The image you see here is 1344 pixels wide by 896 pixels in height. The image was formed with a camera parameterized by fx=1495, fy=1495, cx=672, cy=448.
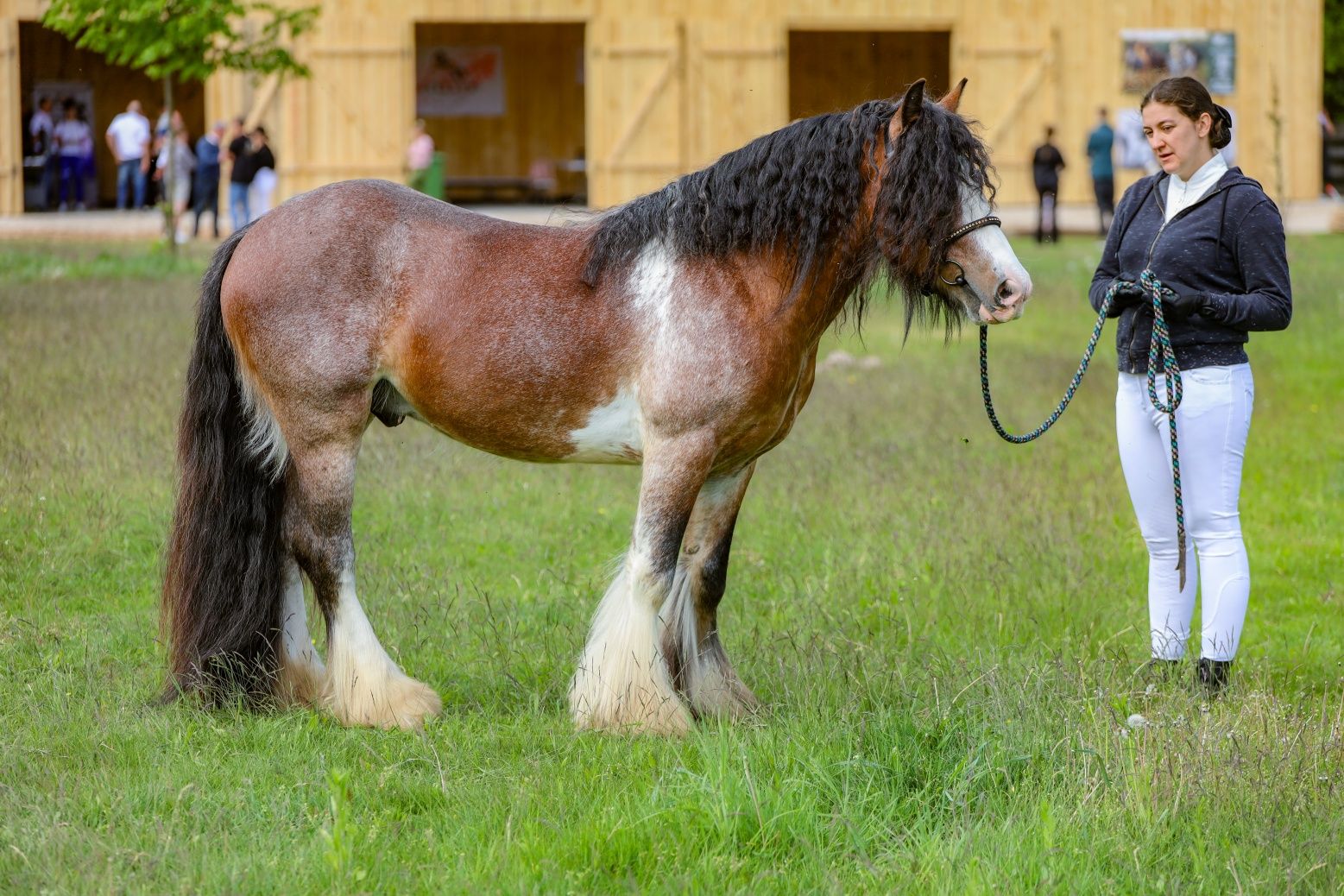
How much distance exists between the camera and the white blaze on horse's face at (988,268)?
4.12 metres

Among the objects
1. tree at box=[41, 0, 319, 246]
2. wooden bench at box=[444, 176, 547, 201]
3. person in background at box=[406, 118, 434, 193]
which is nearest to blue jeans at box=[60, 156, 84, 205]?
wooden bench at box=[444, 176, 547, 201]

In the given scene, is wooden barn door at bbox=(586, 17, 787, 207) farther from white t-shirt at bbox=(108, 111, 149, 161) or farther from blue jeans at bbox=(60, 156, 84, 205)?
blue jeans at bbox=(60, 156, 84, 205)

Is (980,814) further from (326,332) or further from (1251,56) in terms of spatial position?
(1251,56)

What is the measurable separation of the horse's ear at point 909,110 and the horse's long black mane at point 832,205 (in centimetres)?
2

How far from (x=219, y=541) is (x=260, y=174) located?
63.0ft

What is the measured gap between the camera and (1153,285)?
15.2 ft

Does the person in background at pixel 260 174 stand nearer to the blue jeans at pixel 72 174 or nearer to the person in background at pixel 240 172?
the person in background at pixel 240 172

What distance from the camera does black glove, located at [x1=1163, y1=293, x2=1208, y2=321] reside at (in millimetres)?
4523

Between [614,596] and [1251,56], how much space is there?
2454 cm

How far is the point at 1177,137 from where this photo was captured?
15.2 feet

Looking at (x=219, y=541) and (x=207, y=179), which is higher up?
(x=207, y=179)

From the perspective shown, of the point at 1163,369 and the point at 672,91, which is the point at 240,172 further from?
the point at 1163,369

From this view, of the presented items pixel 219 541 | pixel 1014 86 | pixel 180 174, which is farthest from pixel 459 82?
pixel 219 541

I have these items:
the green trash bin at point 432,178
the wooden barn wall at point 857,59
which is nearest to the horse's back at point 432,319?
the green trash bin at point 432,178
